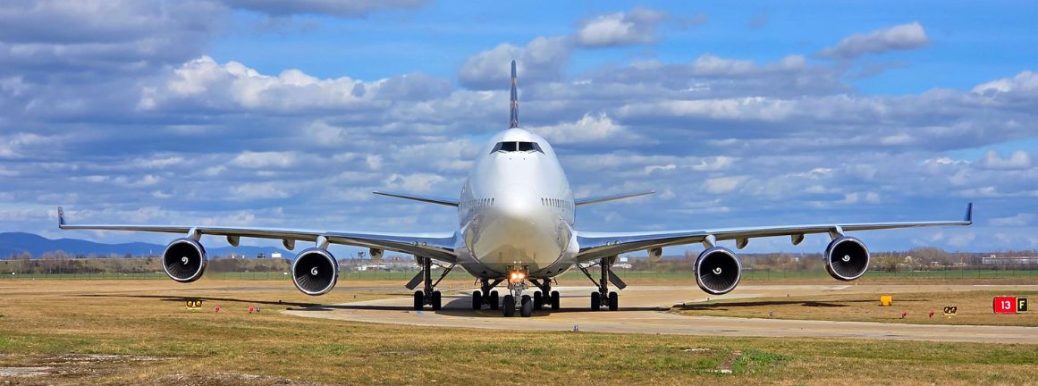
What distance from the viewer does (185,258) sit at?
40.2 metres

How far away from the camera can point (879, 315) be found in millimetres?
35188

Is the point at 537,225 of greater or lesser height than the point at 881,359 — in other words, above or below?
above

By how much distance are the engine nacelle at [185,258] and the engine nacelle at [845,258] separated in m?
18.6

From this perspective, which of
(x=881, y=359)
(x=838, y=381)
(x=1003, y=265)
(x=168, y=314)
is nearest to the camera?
(x=838, y=381)

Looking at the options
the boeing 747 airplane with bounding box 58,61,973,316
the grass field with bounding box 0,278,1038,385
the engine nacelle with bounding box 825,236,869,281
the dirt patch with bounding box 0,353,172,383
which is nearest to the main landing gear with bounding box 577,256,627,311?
the boeing 747 airplane with bounding box 58,61,973,316

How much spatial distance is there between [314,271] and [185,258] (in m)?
4.57

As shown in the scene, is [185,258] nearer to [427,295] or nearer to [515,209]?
[427,295]

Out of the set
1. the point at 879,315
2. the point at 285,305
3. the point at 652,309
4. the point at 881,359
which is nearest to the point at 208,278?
the point at 285,305

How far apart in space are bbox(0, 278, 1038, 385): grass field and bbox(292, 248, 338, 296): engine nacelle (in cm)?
846

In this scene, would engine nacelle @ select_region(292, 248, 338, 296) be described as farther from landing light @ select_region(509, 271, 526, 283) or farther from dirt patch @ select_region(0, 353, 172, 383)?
dirt patch @ select_region(0, 353, 172, 383)

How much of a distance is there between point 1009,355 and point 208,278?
241ft

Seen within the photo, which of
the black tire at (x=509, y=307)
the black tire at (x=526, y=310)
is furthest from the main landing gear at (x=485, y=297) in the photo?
the black tire at (x=526, y=310)

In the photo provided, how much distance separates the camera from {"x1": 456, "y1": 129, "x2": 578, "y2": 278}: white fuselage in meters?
34.2

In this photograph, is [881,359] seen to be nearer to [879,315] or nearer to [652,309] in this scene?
[879,315]
